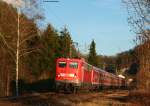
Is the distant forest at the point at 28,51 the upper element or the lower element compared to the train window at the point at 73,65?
upper

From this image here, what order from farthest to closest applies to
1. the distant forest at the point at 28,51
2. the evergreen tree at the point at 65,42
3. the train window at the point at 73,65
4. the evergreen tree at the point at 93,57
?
1. the evergreen tree at the point at 93,57
2. the evergreen tree at the point at 65,42
3. the distant forest at the point at 28,51
4. the train window at the point at 73,65

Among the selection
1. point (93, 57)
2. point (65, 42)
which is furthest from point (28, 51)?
point (93, 57)

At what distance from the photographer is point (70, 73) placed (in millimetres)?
43594

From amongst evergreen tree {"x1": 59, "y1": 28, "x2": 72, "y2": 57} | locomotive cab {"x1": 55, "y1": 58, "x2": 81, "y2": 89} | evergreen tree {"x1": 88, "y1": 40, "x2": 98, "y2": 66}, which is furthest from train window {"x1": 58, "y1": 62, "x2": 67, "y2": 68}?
evergreen tree {"x1": 88, "y1": 40, "x2": 98, "y2": 66}

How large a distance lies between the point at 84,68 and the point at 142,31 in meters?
20.3

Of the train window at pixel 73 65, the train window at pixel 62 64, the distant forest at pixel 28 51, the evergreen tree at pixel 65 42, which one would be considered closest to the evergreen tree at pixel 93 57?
the evergreen tree at pixel 65 42

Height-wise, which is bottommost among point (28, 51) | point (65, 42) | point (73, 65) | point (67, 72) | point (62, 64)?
point (67, 72)

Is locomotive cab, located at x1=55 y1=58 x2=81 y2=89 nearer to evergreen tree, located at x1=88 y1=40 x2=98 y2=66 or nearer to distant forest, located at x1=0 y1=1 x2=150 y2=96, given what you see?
distant forest, located at x1=0 y1=1 x2=150 y2=96

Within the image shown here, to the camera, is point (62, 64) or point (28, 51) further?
point (28, 51)

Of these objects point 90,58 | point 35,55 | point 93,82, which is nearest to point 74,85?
point 93,82

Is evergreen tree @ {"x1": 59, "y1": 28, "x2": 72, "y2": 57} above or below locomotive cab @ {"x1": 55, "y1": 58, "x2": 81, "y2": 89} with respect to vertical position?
above

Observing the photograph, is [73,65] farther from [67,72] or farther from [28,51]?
[28,51]

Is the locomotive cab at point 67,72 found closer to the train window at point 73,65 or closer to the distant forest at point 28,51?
the train window at point 73,65

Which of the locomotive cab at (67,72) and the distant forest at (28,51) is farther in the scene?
the distant forest at (28,51)
